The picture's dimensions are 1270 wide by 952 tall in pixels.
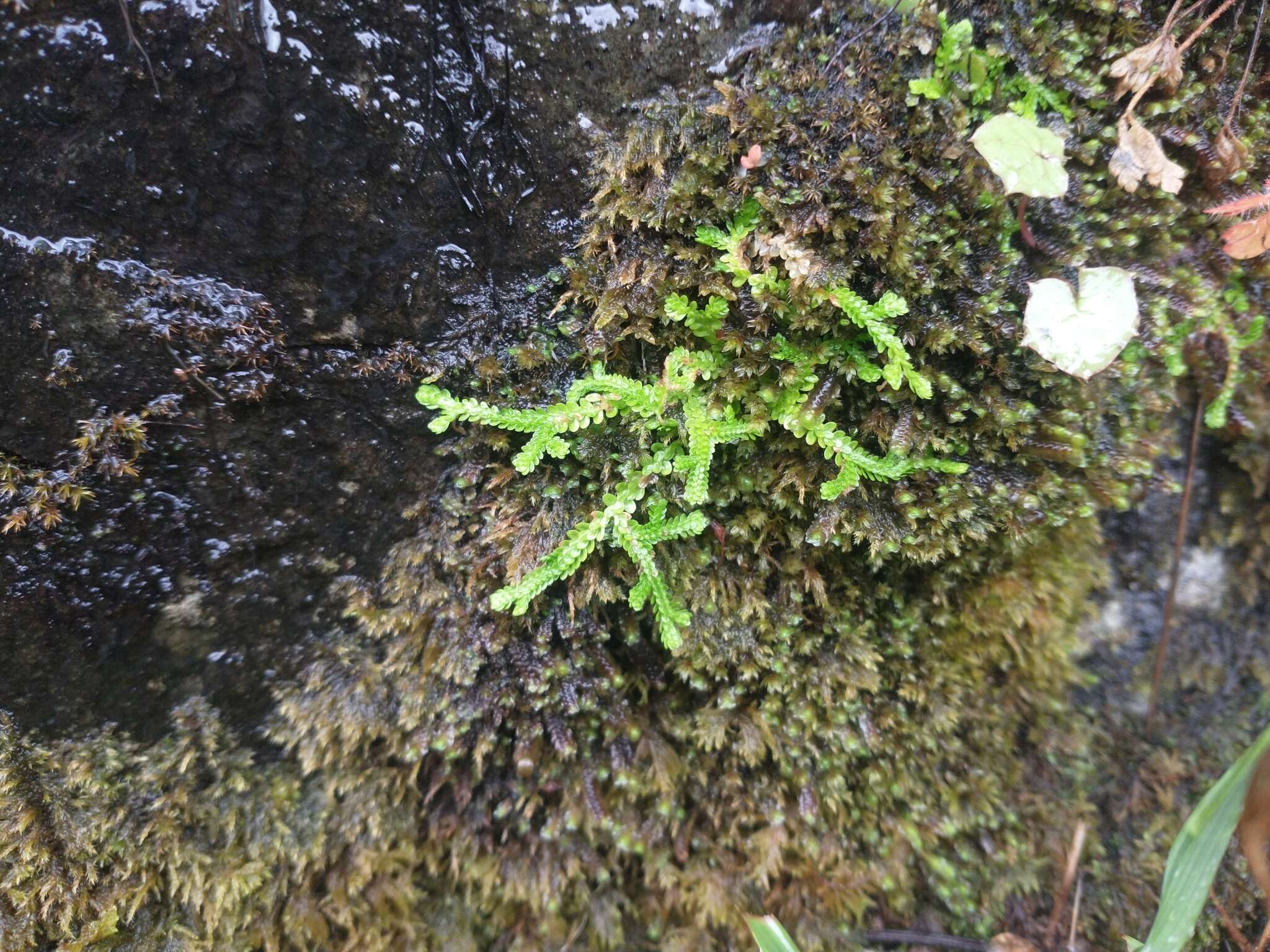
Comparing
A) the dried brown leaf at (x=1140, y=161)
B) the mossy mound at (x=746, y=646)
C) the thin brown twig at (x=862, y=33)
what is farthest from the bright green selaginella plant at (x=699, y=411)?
the dried brown leaf at (x=1140, y=161)

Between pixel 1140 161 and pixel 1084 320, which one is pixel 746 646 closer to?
pixel 1084 320

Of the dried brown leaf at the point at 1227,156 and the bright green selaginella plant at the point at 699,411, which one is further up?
the dried brown leaf at the point at 1227,156

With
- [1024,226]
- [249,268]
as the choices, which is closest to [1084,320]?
[1024,226]

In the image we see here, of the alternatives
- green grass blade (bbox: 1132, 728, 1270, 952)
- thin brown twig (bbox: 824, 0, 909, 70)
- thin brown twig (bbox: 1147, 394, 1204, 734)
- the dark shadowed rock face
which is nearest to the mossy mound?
thin brown twig (bbox: 824, 0, 909, 70)

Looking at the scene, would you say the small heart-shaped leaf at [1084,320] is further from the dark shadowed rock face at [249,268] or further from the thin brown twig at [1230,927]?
the thin brown twig at [1230,927]

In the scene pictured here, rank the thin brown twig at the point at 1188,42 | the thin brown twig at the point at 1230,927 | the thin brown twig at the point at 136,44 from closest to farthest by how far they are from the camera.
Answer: the thin brown twig at the point at 136,44, the thin brown twig at the point at 1188,42, the thin brown twig at the point at 1230,927

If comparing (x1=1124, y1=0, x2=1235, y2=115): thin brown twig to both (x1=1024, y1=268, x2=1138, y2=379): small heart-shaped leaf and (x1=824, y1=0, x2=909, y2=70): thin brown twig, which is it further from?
(x1=824, y1=0, x2=909, y2=70): thin brown twig

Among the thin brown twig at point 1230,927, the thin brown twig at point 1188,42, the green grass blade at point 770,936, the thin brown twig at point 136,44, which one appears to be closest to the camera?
the thin brown twig at point 136,44
